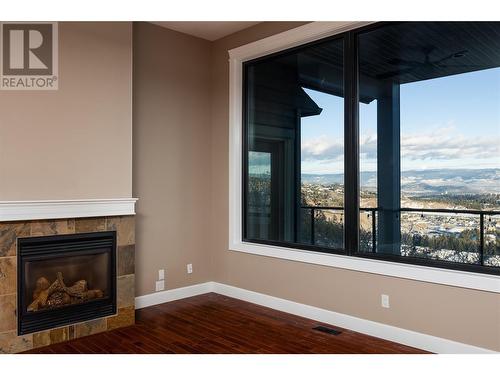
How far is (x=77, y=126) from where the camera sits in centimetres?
356

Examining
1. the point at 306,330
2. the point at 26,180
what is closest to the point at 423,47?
the point at 306,330

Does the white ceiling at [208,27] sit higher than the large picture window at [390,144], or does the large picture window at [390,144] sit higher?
the white ceiling at [208,27]

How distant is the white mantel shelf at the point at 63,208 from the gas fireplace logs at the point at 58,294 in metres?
0.53

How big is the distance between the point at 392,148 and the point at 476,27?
3.55ft

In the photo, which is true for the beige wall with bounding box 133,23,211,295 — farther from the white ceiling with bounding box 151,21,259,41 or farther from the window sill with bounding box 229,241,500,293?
the window sill with bounding box 229,241,500,293

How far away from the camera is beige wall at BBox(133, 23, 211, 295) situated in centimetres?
436

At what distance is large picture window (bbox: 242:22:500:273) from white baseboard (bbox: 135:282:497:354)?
56 centimetres

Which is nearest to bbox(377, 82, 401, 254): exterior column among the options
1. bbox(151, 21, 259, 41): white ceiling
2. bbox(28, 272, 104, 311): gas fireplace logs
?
bbox(151, 21, 259, 41): white ceiling

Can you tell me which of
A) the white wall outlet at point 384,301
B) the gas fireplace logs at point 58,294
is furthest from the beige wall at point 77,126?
the white wall outlet at point 384,301

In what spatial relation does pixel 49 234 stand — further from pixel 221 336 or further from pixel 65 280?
pixel 221 336

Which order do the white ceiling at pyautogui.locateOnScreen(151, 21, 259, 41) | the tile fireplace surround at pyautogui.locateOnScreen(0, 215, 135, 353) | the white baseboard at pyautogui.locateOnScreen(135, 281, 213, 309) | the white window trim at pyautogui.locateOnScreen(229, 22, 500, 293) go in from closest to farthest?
the white window trim at pyautogui.locateOnScreen(229, 22, 500, 293)
the tile fireplace surround at pyautogui.locateOnScreen(0, 215, 135, 353)
the white baseboard at pyautogui.locateOnScreen(135, 281, 213, 309)
the white ceiling at pyautogui.locateOnScreen(151, 21, 259, 41)

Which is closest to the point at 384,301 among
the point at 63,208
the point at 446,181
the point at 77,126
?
the point at 446,181

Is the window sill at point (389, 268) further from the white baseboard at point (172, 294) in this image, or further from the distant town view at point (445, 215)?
the white baseboard at point (172, 294)
